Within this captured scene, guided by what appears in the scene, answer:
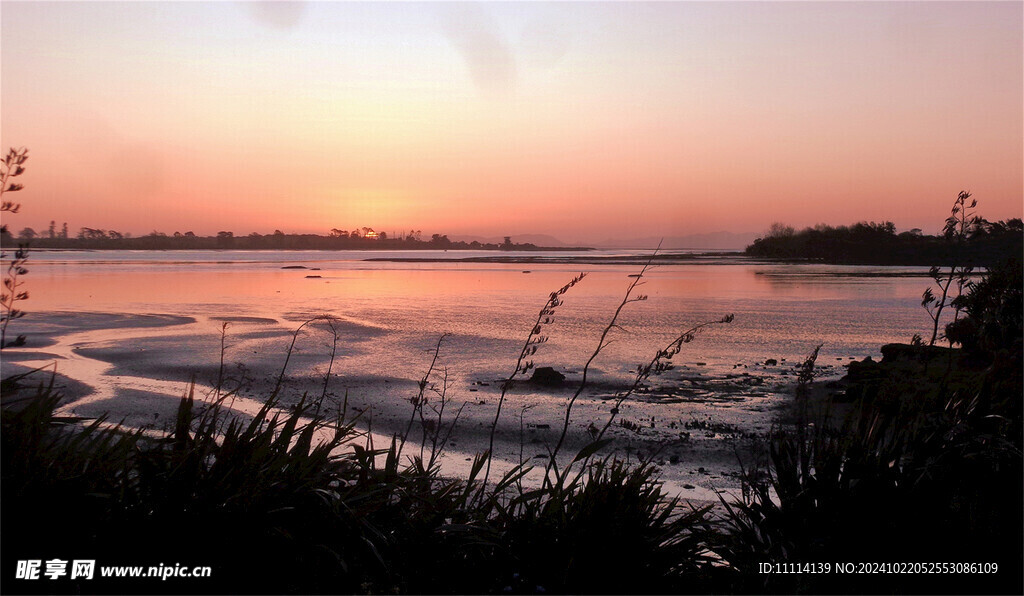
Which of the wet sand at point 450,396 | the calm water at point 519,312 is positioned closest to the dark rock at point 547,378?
the wet sand at point 450,396

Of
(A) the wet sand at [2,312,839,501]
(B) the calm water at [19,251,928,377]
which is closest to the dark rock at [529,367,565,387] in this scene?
(A) the wet sand at [2,312,839,501]

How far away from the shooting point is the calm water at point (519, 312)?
54.4ft

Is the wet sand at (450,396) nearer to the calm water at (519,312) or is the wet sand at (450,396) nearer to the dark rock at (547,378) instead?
the dark rock at (547,378)

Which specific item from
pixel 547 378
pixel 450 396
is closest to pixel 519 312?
pixel 547 378

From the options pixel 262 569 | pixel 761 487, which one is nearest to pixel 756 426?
pixel 761 487

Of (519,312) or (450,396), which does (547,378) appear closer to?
(450,396)

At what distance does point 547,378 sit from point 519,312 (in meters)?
12.3

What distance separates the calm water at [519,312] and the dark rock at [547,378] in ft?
3.62

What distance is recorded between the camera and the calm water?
16594 mm

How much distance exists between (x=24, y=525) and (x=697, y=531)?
3.16 metres

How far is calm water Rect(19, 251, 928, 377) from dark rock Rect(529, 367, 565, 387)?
110 centimetres

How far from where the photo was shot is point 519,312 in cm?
2534

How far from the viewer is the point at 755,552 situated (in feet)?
12.5

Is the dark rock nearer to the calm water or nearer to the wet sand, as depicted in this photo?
the wet sand
